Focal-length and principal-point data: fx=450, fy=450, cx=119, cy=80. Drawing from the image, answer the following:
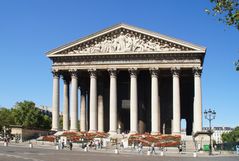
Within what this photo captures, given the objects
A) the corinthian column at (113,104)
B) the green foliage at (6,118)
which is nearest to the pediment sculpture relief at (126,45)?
the corinthian column at (113,104)

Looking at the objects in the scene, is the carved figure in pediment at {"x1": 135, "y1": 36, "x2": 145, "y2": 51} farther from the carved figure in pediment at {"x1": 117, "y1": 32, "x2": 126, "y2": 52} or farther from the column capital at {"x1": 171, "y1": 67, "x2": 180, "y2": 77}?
the column capital at {"x1": 171, "y1": 67, "x2": 180, "y2": 77}

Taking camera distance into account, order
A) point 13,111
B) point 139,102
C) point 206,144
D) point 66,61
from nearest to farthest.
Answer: point 206,144 < point 66,61 < point 139,102 < point 13,111

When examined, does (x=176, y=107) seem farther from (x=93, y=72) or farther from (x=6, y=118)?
(x=6, y=118)

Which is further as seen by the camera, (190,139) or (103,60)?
(103,60)

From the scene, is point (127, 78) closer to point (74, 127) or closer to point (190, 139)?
point (74, 127)

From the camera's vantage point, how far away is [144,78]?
9119cm

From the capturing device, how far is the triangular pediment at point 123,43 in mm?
79500

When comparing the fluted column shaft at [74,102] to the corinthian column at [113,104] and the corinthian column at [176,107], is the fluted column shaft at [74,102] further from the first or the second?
the corinthian column at [176,107]

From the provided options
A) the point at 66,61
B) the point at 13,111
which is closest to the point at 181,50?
the point at 66,61

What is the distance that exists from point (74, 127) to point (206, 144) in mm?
24942

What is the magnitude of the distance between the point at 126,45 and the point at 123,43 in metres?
0.69

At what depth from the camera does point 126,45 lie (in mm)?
81500

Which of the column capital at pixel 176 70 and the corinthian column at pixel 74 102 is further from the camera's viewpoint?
the corinthian column at pixel 74 102

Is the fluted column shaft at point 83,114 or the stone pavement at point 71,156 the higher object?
the fluted column shaft at point 83,114
